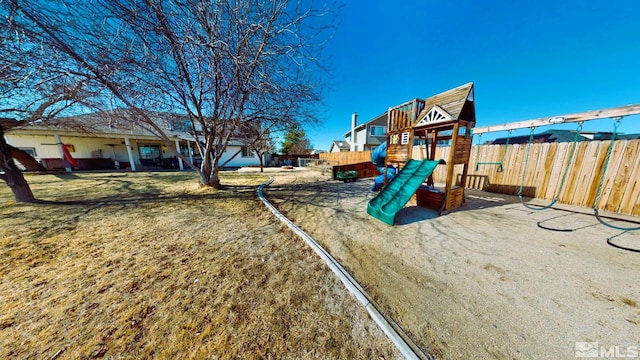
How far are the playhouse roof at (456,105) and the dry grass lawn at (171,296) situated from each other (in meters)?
4.83

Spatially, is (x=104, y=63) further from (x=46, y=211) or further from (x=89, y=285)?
(x=46, y=211)

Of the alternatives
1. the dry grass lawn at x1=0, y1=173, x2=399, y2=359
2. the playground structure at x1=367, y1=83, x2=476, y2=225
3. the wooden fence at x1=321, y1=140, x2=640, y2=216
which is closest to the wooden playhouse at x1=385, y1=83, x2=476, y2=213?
the playground structure at x1=367, y1=83, x2=476, y2=225

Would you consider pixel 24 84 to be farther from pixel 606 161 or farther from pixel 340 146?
pixel 340 146

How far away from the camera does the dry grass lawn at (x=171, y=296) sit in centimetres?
154

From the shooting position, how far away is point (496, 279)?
238 cm

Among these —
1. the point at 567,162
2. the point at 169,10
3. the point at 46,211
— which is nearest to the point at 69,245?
the point at 46,211

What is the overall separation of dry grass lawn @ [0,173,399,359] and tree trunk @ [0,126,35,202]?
7.67 feet

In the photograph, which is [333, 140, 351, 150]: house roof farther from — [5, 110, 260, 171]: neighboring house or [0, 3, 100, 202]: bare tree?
[0, 3, 100, 202]: bare tree

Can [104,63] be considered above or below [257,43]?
below

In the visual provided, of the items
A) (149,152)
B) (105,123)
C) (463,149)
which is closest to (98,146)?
(149,152)

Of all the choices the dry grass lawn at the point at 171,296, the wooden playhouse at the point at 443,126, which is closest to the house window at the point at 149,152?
the dry grass lawn at the point at 171,296

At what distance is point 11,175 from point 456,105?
1239cm

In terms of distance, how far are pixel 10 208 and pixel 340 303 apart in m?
9.08

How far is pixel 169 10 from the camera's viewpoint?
3725 millimetres
